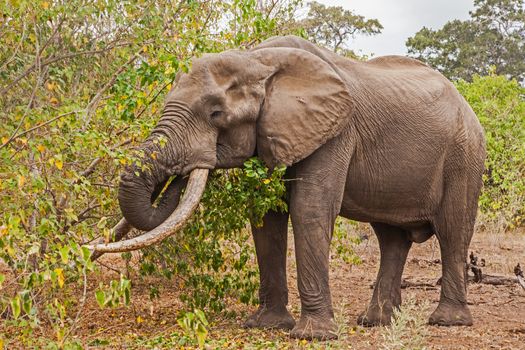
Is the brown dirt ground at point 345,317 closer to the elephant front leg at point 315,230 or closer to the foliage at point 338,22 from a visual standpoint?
the elephant front leg at point 315,230

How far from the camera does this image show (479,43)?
41.2 meters

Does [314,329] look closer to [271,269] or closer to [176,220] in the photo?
[271,269]

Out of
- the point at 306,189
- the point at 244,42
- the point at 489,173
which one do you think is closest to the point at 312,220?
the point at 306,189

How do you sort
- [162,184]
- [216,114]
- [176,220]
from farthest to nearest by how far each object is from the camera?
[216,114], [162,184], [176,220]

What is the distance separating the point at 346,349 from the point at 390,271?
6.99 ft

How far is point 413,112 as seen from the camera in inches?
338

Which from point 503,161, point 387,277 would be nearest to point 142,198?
point 387,277

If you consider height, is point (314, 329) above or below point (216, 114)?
below

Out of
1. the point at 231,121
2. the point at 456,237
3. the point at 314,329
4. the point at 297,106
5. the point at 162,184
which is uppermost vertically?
the point at 297,106

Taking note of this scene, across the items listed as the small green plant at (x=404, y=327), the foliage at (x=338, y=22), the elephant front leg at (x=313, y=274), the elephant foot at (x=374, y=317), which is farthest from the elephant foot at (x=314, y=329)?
the foliage at (x=338, y=22)

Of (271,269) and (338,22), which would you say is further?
(338,22)

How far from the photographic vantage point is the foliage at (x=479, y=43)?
40.8m

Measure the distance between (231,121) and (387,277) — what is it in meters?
2.83

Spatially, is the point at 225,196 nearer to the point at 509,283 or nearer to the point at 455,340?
the point at 455,340
